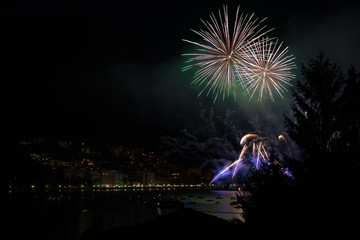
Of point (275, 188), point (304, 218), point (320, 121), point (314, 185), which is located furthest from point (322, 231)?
point (320, 121)

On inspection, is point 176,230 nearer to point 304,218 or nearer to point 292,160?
point 304,218

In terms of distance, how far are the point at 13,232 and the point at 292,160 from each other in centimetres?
1523

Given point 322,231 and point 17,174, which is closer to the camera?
point 322,231

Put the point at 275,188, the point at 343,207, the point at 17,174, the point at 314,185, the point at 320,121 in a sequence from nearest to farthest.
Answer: the point at 343,207 < the point at 314,185 < the point at 275,188 < the point at 320,121 < the point at 17,174

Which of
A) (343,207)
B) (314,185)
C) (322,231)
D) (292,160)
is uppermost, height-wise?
(292,160)

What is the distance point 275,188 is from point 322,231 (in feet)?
5.49

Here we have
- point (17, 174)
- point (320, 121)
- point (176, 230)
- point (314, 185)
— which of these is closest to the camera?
point (176, 230)

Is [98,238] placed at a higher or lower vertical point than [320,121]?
lower

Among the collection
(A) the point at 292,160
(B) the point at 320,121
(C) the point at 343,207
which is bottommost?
(C) the point at 343,207

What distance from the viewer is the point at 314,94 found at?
9.44 m

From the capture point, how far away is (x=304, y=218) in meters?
7.51

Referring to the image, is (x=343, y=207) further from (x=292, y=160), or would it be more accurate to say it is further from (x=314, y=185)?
(x=292, y=160)

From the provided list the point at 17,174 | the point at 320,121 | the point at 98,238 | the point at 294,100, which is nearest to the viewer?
the point at 98,238

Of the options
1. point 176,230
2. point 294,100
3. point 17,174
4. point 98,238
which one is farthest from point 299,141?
point 17,174
